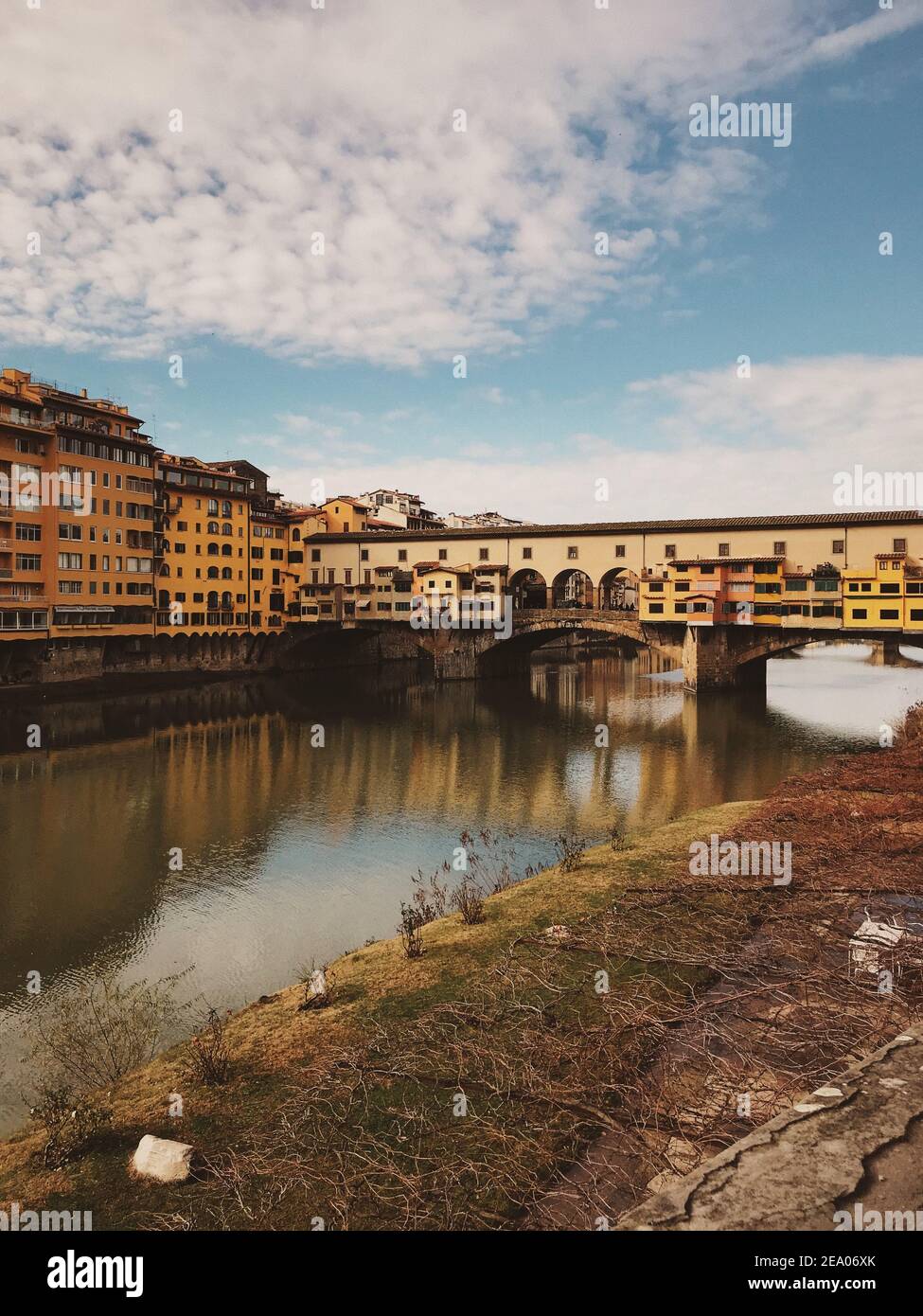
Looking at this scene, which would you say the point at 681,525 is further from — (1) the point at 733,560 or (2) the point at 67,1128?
(2) the point at 67,1128

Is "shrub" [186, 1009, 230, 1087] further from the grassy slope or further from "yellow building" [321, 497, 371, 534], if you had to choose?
"yellow building" [321, 497, 371, 534]

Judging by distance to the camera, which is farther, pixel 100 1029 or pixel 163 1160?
pixel 100 1029

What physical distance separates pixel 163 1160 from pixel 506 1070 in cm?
337

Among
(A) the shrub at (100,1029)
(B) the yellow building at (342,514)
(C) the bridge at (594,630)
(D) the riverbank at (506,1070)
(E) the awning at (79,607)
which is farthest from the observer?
(B) the yellow building at (342,514)

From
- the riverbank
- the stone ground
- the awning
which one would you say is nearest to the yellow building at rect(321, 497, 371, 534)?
the awning

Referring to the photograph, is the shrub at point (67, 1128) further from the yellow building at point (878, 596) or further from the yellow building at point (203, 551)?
the yellow building at point (203, 551)

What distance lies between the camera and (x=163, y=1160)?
22.8ft

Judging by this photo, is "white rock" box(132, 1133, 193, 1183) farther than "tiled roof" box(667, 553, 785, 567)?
No

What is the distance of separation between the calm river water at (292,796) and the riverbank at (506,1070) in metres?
3.81

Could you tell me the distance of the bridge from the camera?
191 feet

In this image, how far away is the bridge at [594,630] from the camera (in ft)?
191

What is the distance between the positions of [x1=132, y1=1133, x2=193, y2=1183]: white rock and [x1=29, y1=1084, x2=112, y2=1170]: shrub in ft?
2.57

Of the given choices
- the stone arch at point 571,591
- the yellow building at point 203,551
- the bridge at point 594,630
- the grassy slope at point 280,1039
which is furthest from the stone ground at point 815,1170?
the yellow building at point 203,551

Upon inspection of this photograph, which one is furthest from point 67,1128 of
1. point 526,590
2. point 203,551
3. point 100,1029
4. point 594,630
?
point 526,590
